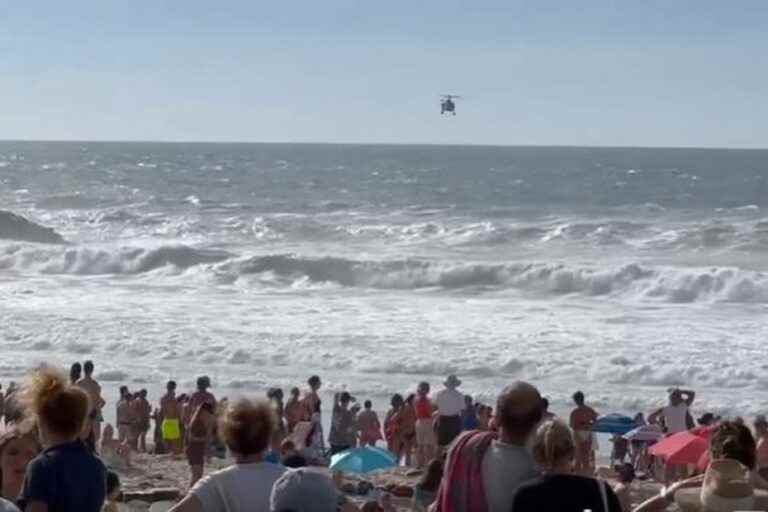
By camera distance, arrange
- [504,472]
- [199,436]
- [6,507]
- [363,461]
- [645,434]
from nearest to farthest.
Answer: [6,507] → [504,472] → [363,461] → [199,436] → [645,434]

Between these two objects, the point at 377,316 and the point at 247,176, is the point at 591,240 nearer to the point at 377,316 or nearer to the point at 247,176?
the point at 377,316

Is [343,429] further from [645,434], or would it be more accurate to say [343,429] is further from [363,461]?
[645,434]

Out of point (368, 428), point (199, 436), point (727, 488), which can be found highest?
point (727, 488)

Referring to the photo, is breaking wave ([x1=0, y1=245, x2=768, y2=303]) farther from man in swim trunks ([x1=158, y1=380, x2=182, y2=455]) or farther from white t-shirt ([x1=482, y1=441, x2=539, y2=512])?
white t-shirt ([x1=482, y1=441, x2=539, y2=512])

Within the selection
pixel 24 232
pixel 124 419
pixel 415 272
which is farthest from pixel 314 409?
pixel 24 232

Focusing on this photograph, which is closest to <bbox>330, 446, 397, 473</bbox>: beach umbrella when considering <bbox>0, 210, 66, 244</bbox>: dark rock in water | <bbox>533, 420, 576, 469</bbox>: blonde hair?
<bbox>533, 420, 576, 469</bbox>: blonde hair
